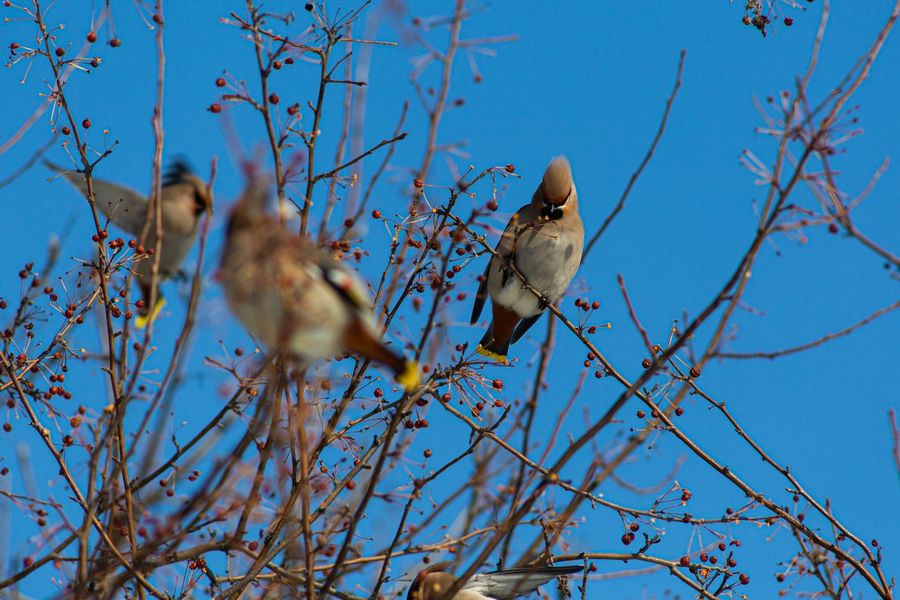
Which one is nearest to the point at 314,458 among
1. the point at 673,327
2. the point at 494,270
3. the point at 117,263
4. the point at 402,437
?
the point at 402,437

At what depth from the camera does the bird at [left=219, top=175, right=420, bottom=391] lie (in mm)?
2301

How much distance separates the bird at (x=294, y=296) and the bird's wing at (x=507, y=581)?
158cm

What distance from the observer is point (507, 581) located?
4637 mm

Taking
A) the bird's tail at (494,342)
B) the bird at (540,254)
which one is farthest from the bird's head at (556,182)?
the bird's tail at (494,342)

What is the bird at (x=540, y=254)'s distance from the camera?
6.22 metres

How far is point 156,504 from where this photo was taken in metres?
3.03

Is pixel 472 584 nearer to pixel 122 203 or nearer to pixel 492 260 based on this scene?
pixel 492 260

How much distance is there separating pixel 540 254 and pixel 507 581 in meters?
2.21

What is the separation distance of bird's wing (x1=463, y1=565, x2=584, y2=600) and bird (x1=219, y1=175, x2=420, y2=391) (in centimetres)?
158

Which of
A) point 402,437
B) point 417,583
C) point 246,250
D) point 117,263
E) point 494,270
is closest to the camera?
point 246,250

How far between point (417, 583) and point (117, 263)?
6.34 feet

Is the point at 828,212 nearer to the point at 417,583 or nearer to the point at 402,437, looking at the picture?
the point at 402,437

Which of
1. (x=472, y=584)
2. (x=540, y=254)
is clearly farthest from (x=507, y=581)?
(x=540, y=254)

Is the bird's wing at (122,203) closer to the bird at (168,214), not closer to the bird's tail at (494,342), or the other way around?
the bird at (168,214)
